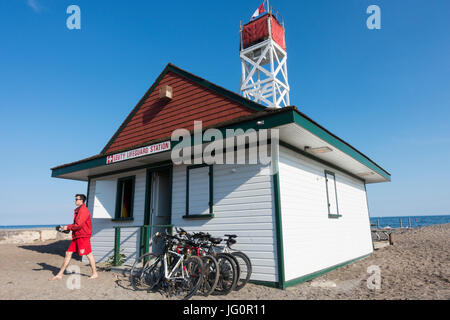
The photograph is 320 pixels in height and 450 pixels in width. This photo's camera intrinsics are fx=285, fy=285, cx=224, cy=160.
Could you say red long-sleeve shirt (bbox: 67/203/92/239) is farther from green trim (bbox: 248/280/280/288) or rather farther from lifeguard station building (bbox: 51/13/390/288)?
green trim (bbox: 248/280/280/288)

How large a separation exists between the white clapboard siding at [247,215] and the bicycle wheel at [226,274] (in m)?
0.79

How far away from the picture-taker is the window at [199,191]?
7.34 metres

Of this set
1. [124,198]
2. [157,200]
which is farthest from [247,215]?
[124,198]

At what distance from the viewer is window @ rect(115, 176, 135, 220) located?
990 cm

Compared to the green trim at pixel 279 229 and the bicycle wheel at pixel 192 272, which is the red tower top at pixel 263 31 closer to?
the green trim at pixel 279 229

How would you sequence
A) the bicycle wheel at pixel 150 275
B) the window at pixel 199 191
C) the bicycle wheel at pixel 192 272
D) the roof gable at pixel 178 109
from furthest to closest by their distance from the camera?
the roof gable at pixel 178 109
the window at pixel 199 191
the bicycle wheel at pixel 150 275
the bicycle wheel at pixel 192 272

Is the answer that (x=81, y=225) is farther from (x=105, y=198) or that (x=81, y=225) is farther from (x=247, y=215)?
(x=247, y=215)

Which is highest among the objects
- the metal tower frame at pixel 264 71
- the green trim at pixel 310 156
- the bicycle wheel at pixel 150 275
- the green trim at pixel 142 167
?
the metal tower frame at pixel 264 71

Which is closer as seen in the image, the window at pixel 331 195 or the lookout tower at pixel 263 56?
the window at pixel 331 195

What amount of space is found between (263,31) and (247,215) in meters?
13.8

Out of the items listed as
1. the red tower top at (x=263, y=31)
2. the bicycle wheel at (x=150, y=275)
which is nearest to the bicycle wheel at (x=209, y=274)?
the bicycle wheel at (x=150, y=275)
